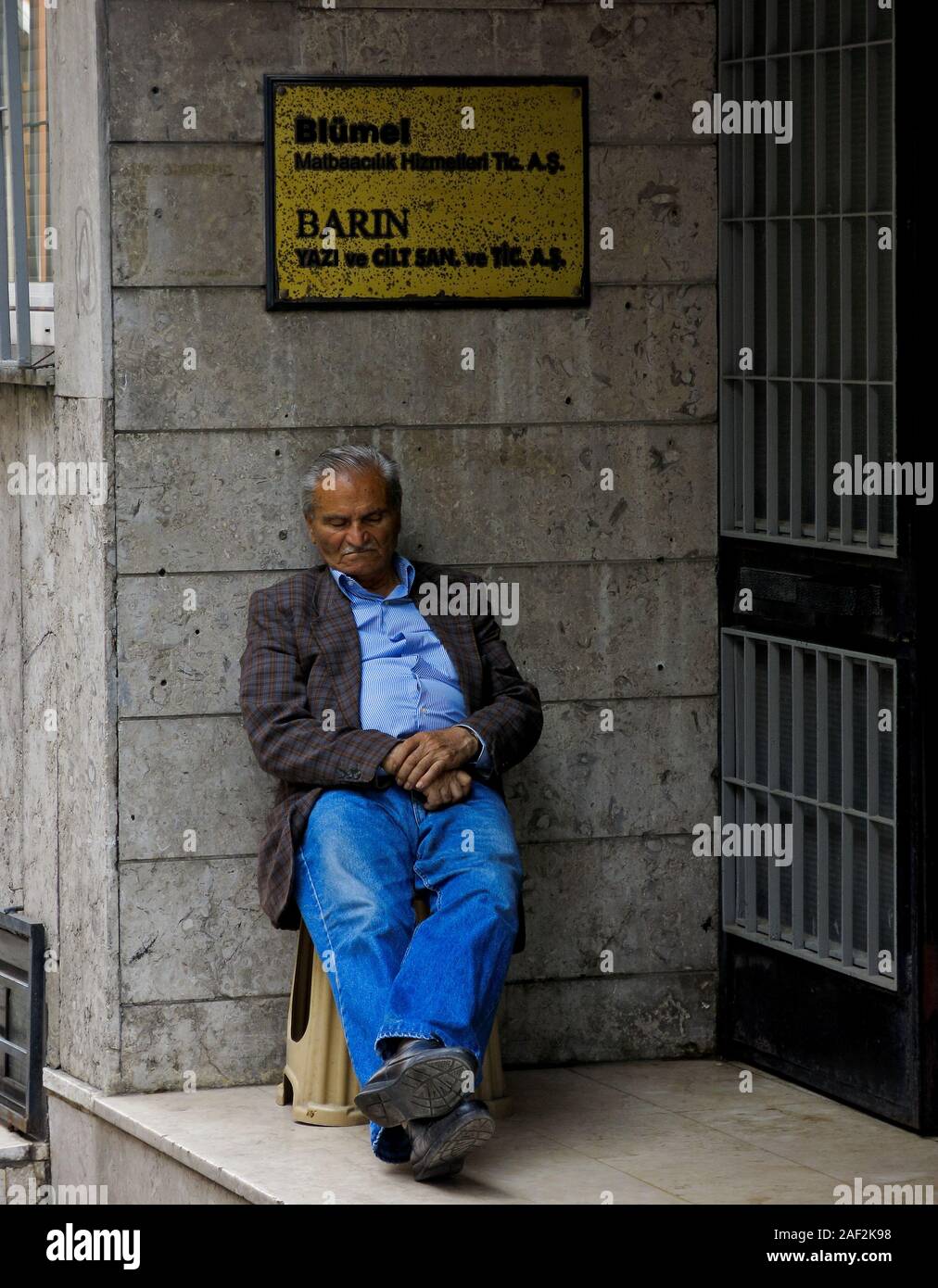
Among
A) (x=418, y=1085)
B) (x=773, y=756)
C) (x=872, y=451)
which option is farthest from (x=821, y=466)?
(x=418, y=1085)

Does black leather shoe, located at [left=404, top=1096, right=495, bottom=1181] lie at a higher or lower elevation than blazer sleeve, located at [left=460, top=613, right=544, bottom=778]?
lower

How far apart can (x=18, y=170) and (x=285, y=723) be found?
1841 millimetres

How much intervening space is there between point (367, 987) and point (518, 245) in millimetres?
1920

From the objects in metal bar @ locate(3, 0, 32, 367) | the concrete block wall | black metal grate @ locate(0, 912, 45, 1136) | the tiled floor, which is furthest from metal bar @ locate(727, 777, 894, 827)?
metal bar @ locate(3, 0, 32, 367)

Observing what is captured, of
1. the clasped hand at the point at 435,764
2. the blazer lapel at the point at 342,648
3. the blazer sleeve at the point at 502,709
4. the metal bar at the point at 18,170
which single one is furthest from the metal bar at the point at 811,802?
the metal bar at the point at 18,170

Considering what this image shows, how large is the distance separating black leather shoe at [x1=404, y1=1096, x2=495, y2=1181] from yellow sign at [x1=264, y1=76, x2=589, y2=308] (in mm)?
2019

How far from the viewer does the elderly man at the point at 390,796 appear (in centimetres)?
448

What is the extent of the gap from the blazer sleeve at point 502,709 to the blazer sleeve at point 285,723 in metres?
0.25

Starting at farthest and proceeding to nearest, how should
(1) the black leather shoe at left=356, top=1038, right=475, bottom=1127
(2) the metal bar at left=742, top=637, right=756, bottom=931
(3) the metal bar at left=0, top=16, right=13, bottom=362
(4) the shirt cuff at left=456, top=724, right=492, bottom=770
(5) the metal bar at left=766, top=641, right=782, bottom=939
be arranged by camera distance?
(3) the metal bar at left=0, top=16, right=13, bottom=362 < (2) the metal bar at left=742, top=637, right=756, bottom=931 < (5) the metal bar at left=766, top=641, right=782, bottom=939 < (4) the shirt cuff at left=456, top=724, right=492, bottom=770 < (1) the black leather shoe at left=356, top=1038, right=475, bottom=1127

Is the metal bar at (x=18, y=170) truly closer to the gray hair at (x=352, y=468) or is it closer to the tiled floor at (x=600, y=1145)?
the gray hair at (x=352, y=468)

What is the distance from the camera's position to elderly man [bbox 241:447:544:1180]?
448 centimetres

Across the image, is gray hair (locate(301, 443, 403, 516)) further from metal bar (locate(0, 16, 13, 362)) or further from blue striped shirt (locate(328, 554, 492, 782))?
metal bar (locate(0, 16, 13, 362))
